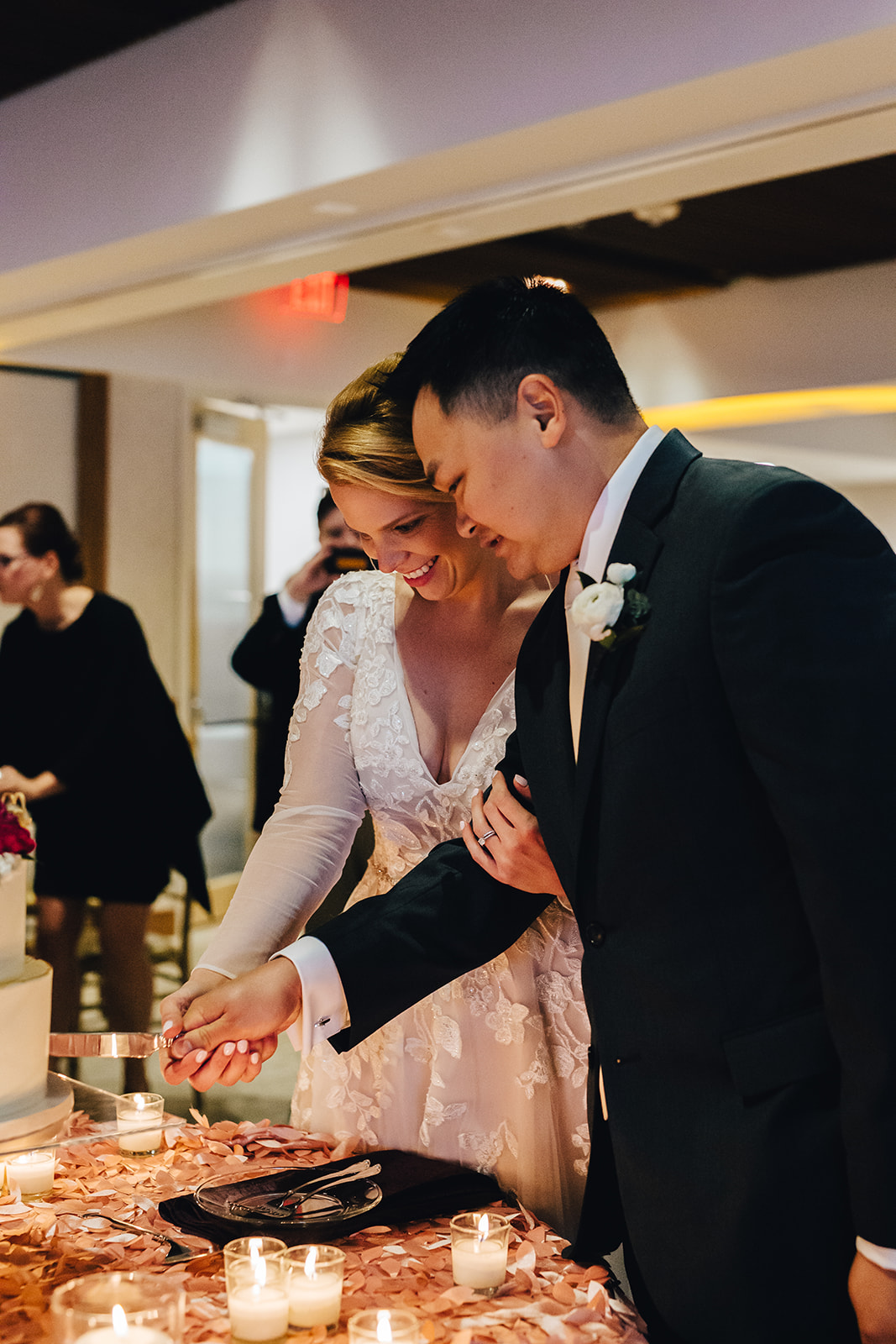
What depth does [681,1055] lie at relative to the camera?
1.19 m

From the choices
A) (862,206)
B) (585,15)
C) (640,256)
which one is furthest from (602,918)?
(640,256)

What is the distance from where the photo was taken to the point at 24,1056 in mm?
1621

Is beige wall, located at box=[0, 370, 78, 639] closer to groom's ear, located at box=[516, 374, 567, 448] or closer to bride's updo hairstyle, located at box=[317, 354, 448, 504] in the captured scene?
bride's updo hairstyle, located at box=[317, 354, 448, 504]

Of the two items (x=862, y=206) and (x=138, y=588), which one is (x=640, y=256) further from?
(x=138, y=588)

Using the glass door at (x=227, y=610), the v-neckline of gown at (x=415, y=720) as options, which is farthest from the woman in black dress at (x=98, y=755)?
the v-neckline of gown at (x=415, y=720)

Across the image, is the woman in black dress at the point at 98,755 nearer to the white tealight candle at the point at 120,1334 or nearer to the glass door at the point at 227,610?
the glass door at the point at 227,610

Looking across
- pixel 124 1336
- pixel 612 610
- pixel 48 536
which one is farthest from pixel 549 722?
Result: pixel 48 536

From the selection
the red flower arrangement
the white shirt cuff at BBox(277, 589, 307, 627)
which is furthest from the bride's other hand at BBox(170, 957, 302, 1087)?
the white shirt cuff at BBox(277, 589, 307, 627)

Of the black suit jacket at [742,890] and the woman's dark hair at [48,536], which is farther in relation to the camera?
the woman's dark hair at [48,536]

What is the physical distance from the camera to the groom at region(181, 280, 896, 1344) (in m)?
1.07

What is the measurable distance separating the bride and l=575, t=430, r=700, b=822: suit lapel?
0.52 meters

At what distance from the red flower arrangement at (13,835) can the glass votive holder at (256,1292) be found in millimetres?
838

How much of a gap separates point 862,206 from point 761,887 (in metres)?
2.09

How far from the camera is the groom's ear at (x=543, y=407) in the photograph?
4.26 feet
